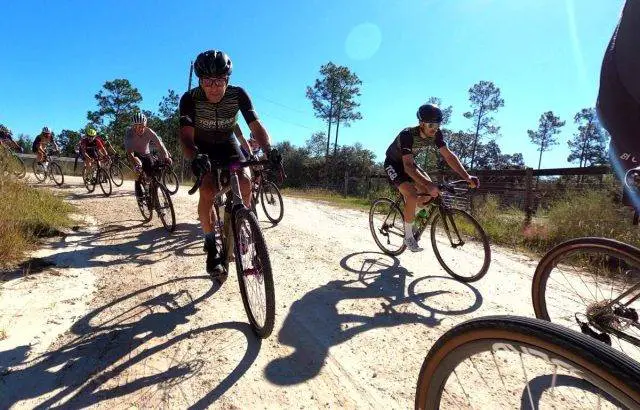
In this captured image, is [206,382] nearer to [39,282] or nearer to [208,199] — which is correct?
[208,199]

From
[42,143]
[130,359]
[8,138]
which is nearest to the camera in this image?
[130,359]

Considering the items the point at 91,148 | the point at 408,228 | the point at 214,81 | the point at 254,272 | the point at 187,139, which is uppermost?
the point at 214,81

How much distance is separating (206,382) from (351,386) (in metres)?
0.89

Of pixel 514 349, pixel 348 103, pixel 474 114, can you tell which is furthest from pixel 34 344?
pixel 474 114

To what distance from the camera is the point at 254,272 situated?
9.98 ft

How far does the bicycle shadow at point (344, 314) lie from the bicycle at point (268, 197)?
3098 mm

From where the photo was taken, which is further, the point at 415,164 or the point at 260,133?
the point at 415,164

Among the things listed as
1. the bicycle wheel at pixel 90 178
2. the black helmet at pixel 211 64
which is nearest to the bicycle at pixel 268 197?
the black helmet at pixel 211 64

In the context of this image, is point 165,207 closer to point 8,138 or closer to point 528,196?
point 528,196

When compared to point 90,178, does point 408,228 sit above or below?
below

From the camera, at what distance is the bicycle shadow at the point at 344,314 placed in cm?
266

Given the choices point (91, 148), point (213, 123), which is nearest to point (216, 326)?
point (213, 123)

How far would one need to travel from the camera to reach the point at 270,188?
8297mm

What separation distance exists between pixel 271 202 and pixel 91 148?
25.5 ft
